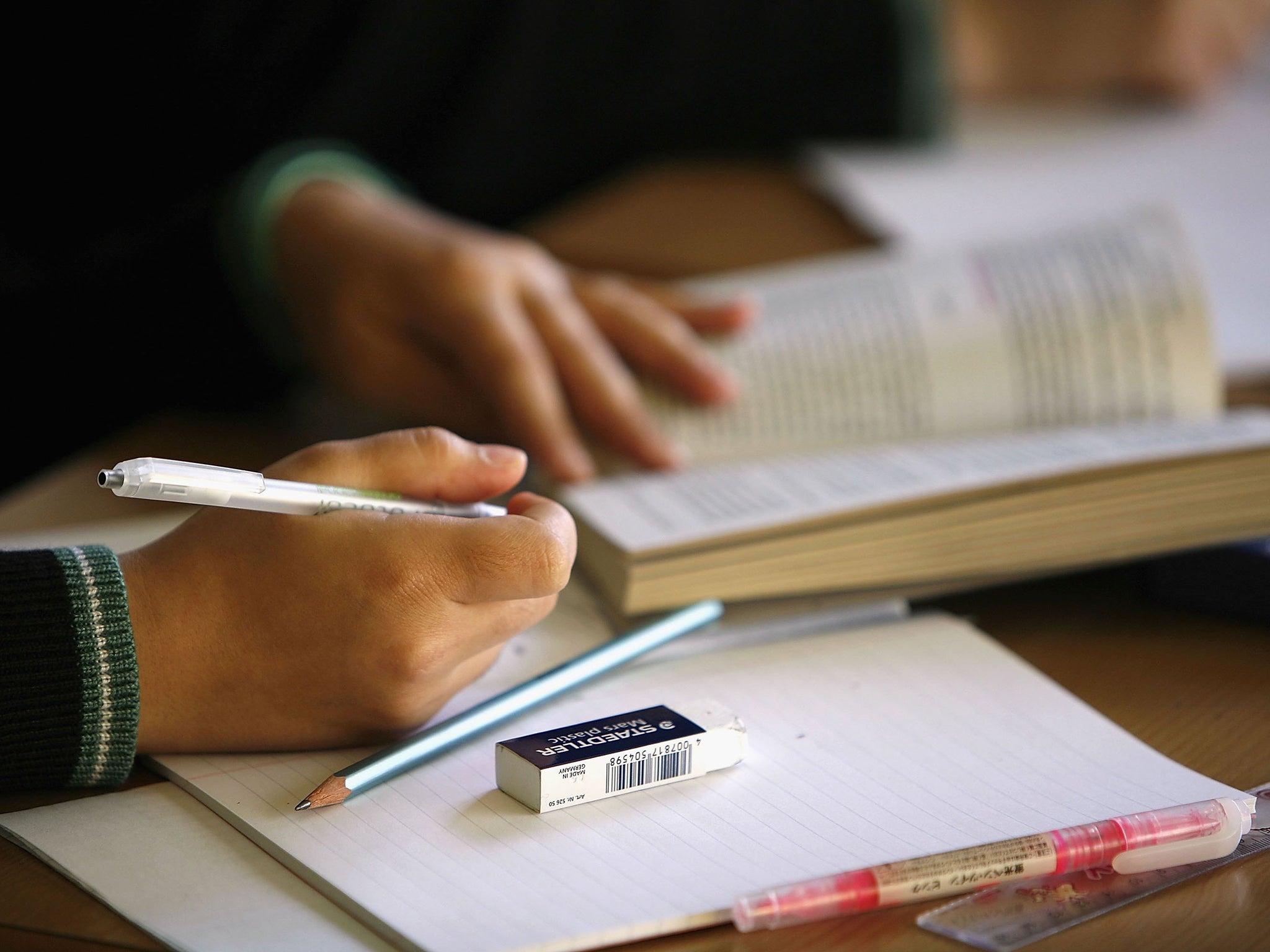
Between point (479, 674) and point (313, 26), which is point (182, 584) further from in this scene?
point (313, 26)

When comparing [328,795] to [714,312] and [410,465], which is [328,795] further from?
[714,312]

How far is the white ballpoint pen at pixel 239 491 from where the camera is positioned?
360 millimetres

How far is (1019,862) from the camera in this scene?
1.21ft

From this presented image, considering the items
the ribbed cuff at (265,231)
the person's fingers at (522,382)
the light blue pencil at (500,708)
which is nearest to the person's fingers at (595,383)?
the person's fingers at (522,382)

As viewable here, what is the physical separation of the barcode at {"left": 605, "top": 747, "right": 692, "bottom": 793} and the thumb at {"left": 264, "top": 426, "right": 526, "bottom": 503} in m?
0.12

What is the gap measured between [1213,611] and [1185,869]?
22 cm

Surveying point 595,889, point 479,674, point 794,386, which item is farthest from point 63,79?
point 595,889

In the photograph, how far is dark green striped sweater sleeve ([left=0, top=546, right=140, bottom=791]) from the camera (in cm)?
41

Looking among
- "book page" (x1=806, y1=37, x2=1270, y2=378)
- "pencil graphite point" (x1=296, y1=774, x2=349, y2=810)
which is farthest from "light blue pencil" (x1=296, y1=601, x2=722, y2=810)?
"book page" (x1=806, y1=37, x2=1270, y2=378)

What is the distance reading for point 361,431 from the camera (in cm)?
92

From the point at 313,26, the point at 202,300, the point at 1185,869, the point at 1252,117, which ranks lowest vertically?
the point at 1185,869

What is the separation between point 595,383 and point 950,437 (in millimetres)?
215

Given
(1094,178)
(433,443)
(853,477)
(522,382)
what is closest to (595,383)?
(522,382)

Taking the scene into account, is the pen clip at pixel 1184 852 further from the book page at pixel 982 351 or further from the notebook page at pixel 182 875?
the book page at pixel 982 351
